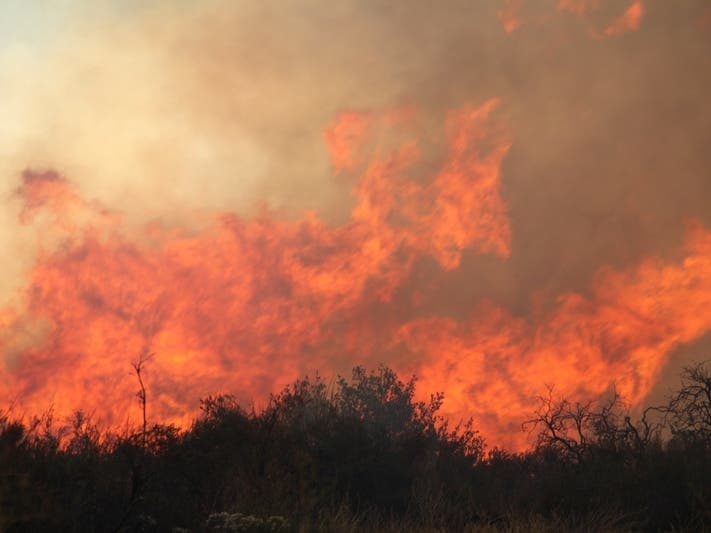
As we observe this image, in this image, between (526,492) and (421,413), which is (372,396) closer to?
(421,413)

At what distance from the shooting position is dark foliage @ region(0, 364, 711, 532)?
50.8 ft

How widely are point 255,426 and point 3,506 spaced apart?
9.81m

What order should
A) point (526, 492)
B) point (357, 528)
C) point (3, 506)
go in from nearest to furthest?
point (3, 506) < point (357, 528) < point (526, 492)

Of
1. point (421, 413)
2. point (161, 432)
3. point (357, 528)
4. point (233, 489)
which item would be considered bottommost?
point (357, 528)

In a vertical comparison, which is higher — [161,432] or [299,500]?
[161,432]

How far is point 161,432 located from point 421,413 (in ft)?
70.0

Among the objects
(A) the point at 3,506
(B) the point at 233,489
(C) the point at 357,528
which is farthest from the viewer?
(B) the point at 233,489

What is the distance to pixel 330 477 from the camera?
75.8ft

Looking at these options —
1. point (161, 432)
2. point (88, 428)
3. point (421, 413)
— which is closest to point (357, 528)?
point (161, 432)

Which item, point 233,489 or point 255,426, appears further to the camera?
point 255,426

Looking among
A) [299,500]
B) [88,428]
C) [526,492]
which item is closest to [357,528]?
[299,500]

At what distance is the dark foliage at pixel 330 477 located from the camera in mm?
15477

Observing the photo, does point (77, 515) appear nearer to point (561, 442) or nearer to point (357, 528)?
point (357, 528)

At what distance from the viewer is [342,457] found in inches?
944
